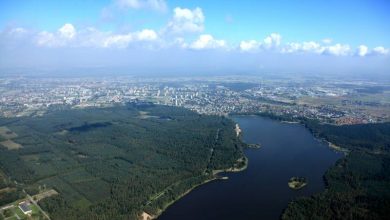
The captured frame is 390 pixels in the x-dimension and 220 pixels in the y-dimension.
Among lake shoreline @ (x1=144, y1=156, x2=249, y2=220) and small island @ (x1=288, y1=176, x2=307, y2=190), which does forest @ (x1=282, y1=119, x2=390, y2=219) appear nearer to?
small island @ (x1=288, y1=176, x2=307, y2=190)

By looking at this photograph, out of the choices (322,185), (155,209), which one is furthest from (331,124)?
(155,209)

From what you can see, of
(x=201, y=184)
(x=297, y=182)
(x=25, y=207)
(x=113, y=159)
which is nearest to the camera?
(x=25, y=207)

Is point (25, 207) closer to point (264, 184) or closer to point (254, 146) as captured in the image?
point (264, 184)

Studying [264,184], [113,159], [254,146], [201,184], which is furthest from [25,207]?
[254,146]

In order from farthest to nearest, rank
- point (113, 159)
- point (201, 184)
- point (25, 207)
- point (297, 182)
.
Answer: point (113, 159), point (201, 184), point (297, 182), point (25, 207)

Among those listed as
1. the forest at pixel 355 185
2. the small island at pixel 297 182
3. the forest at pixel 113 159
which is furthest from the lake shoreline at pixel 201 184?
the forest at pixel 355 185

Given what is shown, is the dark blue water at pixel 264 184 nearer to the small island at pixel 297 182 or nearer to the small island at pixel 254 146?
the small island at pixel 297 182

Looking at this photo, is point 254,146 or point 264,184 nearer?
point 264,184
